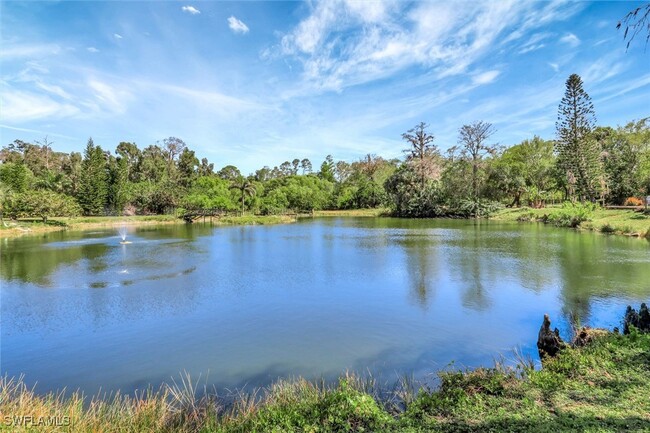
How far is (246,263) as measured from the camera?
1830 centimetres

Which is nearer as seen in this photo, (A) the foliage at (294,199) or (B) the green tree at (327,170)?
(A) the foliage at (294,199)

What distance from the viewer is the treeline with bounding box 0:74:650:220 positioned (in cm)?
3891

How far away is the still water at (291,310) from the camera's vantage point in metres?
7.12

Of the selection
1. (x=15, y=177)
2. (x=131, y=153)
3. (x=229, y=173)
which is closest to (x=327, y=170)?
(x=229, y=173)

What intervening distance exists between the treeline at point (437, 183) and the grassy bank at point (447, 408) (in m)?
38.6

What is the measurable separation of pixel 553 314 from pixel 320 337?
5939mm

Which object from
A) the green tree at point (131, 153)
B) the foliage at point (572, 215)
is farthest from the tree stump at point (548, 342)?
the green tree at point (131, 153)

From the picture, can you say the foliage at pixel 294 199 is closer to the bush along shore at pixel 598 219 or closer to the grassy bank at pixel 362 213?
the grassy bank at pixel 362 213

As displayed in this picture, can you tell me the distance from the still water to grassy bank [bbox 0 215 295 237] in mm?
23241

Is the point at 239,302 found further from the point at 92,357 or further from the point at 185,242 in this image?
the point at 185,242

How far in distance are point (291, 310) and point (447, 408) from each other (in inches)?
255

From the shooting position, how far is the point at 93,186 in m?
51.3

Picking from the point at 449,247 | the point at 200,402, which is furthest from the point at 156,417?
the point at 449,247

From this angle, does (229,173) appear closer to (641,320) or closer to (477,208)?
(477,208)
